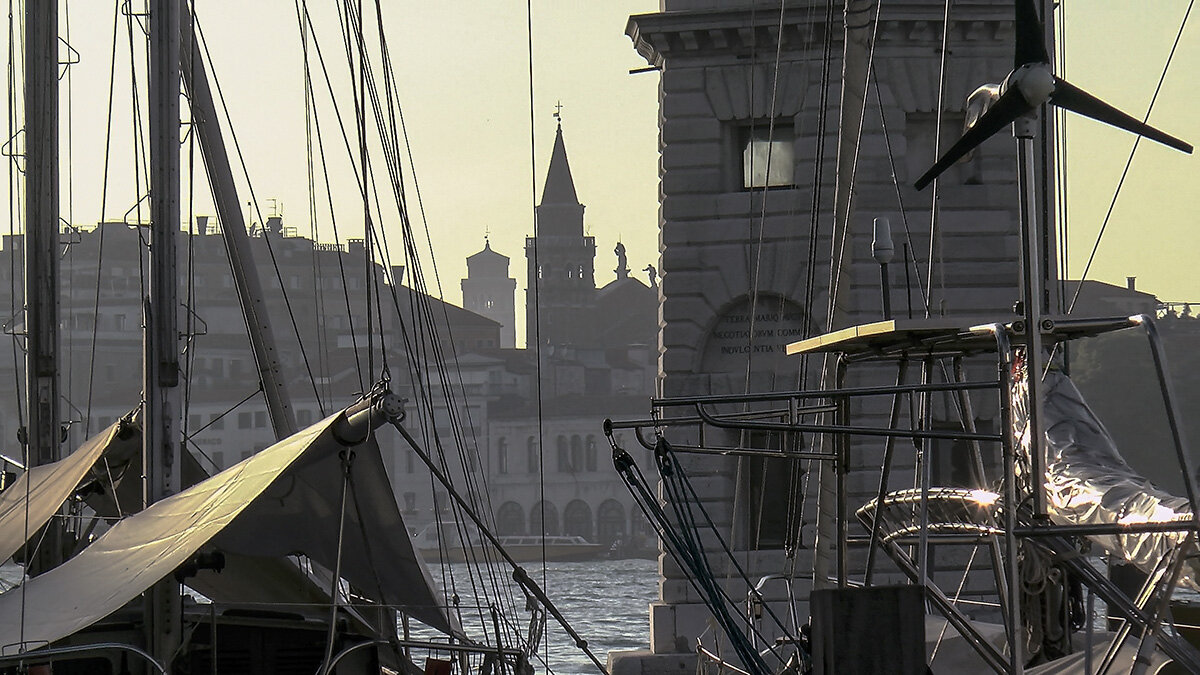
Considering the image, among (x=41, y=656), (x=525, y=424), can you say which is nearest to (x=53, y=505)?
(x=41, y=656)

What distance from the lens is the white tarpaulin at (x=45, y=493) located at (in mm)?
10891

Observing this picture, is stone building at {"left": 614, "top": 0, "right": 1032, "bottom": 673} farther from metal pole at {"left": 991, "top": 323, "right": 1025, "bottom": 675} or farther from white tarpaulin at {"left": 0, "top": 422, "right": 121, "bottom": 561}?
metal pole at {"left": 991, "top": 323, "right": 1025, "bottom": 675}

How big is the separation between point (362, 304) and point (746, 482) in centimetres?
9539

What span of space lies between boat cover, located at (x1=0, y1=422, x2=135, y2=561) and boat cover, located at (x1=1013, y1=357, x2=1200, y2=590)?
604cm

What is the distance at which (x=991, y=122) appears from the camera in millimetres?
6191

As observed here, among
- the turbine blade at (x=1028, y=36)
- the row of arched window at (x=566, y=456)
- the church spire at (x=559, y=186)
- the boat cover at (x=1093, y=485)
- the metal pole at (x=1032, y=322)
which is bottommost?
the row of arched window at (x=566, y=456)

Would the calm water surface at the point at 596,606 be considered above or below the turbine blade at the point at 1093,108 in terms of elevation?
below

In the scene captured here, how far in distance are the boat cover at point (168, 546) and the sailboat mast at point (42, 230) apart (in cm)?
540

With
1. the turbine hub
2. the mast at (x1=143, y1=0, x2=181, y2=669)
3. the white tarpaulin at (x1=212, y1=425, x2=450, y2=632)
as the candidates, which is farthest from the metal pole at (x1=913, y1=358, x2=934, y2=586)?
the mast at (x1=143, y1=0, x2=181, y2=669)

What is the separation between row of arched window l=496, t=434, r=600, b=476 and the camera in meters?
95.1

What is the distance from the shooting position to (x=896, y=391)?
21.4 ft

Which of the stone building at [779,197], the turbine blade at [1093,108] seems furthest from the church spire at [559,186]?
the turbine blade at [1093,108]

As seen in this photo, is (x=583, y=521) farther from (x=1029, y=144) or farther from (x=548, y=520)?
(x=1029, y=144)

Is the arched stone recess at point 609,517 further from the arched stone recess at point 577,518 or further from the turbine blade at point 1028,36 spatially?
the turbine blade at point 1028,36
